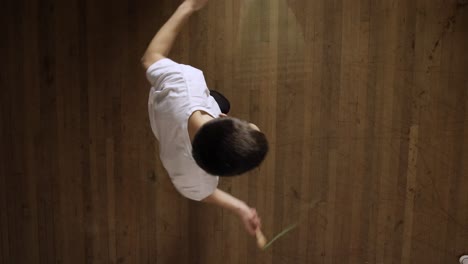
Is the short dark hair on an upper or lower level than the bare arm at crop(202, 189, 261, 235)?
upper

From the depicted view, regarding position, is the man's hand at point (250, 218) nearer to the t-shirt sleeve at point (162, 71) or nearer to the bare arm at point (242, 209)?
the bare arm at point (242, 209)

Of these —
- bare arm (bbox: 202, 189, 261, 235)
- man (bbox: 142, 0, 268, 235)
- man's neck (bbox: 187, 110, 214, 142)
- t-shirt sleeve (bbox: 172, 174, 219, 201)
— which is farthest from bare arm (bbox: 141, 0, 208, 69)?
bare arm (bbox: 202, 189, 261, 235)

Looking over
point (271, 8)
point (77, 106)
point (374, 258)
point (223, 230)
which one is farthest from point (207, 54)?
point (374, 258)

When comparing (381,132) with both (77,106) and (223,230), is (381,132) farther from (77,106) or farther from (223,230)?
(77,106)

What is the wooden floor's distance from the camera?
2.34m

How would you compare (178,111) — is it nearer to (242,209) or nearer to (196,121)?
(196,121)

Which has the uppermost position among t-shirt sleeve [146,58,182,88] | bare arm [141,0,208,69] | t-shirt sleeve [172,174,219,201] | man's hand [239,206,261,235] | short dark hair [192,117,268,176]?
bare arm [141,0,208,69]

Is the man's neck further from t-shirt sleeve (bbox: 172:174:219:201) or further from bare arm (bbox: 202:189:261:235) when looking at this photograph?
bare arm (bbox: 202:189:261:235)

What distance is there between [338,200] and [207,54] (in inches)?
40.7

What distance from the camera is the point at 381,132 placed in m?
2.38

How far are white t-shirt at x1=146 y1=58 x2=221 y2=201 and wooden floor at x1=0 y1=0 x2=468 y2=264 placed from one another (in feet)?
2.37

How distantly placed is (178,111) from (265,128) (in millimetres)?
926

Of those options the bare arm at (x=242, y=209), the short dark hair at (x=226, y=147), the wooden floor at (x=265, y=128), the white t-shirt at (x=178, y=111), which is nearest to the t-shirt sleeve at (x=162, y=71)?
the white t-shirt at (x=178, y=111)

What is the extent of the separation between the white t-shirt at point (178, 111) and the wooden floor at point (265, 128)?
72 cm
